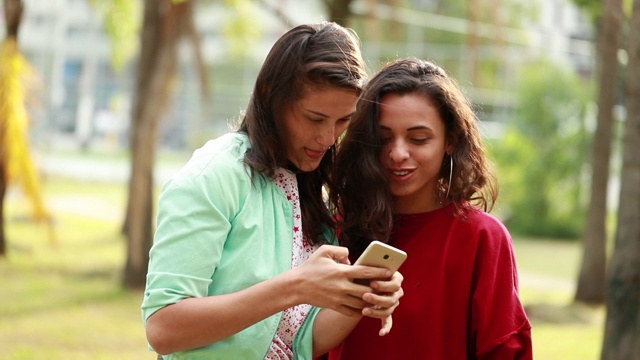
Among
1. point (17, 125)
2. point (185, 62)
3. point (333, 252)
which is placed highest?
point (333, 252)

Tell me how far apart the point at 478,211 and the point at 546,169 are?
59.6 feet

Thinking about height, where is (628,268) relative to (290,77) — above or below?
below

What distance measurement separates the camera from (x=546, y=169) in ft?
68.3

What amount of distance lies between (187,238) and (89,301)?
8245 mm

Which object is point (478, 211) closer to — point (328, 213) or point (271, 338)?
point (328, 213)

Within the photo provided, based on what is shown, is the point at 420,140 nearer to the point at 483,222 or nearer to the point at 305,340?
the point at 483,222

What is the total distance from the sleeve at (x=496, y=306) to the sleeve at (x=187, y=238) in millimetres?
818

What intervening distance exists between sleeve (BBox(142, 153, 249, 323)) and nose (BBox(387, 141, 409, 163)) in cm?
64

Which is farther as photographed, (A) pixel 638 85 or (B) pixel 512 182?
(B) pixel 512 182

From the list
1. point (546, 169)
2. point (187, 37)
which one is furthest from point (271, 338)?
point (546, 169)

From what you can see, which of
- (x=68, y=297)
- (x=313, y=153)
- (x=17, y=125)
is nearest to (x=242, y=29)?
(x=17, y=125)

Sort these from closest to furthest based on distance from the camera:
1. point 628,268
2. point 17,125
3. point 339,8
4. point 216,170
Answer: point 216,170, point 628,268, point 339,8, point 17,125

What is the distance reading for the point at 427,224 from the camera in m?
3.06

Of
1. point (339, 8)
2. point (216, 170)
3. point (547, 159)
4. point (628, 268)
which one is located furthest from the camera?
point (547, 159)
